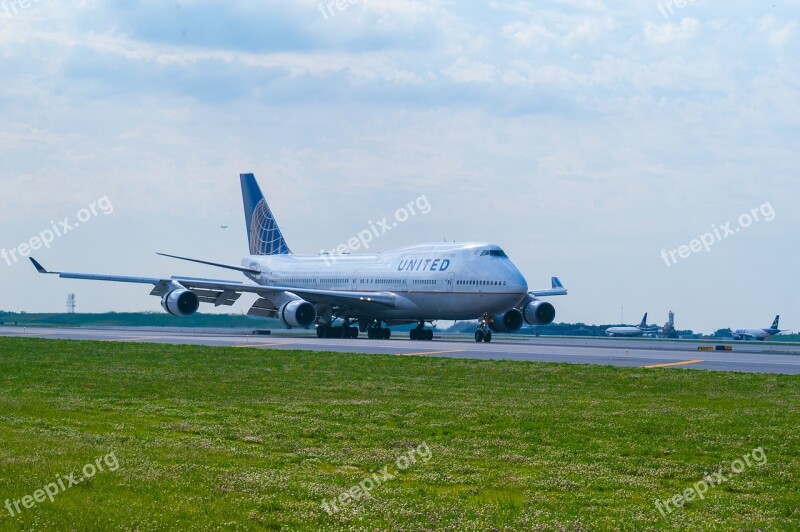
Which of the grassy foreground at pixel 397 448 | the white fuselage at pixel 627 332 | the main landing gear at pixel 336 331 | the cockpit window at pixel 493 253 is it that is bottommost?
the grassy foreground at pixel 397 448

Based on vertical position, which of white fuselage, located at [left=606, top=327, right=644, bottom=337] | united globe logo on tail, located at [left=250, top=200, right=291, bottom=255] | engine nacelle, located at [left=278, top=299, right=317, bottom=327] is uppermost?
united globe logo on tail, located at [left=250, top=200, right=291, bottom=255]

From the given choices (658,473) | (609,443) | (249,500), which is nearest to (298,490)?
(249,500)

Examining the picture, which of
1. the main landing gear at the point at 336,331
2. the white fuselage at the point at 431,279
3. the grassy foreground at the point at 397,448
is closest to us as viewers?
the grassy foreground at the point at 397,448

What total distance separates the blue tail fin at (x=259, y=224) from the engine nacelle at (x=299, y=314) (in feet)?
49.8

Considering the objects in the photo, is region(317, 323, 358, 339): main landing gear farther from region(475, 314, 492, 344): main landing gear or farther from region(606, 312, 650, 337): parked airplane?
region(606, 312, 650, 337): parked airplane

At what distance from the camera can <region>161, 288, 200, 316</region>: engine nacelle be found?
5466 cm

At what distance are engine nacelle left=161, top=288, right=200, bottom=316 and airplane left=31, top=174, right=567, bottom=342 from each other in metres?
0.05

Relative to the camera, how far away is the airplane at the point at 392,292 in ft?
166

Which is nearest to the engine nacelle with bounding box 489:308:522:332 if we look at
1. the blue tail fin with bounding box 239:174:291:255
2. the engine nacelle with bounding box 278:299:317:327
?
the engine nacelle with bounding box 278:299:317:327

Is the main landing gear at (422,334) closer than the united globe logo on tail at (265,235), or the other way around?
the main landing gear at (422,334)

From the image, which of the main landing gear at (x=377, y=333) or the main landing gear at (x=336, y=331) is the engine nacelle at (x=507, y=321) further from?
the main landing gear at (x=336, y=331)

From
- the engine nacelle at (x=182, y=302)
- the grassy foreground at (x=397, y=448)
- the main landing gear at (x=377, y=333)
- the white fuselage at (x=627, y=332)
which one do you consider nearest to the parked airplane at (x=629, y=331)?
the white fuselage at (x=627, y=332)

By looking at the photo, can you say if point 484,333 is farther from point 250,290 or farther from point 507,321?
point 250,290

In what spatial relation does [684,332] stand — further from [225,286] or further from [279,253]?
[225,286]
